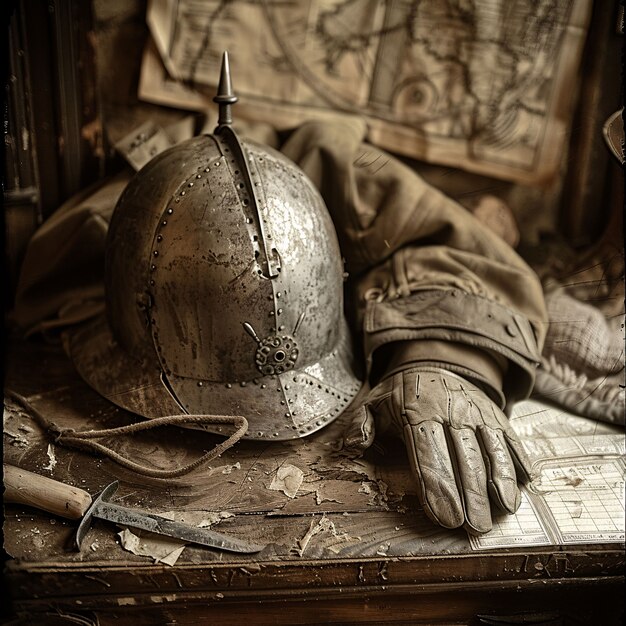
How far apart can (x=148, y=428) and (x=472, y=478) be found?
0.51 meters

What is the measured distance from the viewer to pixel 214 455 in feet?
3.66

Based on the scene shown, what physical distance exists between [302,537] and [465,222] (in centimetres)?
74

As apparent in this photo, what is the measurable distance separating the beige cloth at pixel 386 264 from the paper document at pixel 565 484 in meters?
0.08

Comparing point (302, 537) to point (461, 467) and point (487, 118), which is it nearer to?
point (461, 467)

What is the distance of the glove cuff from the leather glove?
0.02 meters

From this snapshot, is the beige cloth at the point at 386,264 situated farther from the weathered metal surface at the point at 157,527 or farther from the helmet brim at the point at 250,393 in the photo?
the weathered metal surface at the point at 157,527

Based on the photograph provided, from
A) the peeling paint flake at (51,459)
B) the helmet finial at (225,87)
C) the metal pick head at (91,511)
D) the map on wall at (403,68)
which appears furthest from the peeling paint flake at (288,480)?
the map on wall at (403,68)

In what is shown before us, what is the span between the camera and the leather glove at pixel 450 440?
105 centimetres

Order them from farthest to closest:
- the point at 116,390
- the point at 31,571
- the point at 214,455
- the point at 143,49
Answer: the point at 143,49
the point at 116,390
the point at 214,455
the point at 31,571

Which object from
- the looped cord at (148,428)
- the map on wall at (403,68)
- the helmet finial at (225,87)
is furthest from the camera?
the map on wall at (403,68)

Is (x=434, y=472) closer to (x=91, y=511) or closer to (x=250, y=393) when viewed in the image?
(x=250, y=393)

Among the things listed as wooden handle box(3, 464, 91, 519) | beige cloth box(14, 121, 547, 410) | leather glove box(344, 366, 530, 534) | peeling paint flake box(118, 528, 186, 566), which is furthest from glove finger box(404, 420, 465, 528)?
wooden handle box(3, 464, 91, 519)

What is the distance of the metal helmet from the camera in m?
1.18

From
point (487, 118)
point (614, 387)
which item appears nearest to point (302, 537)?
point (614, 387)
